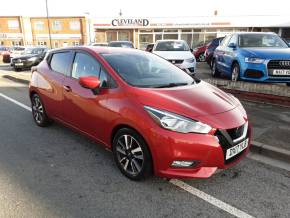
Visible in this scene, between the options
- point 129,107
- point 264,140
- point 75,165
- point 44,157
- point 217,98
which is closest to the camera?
point 129,107

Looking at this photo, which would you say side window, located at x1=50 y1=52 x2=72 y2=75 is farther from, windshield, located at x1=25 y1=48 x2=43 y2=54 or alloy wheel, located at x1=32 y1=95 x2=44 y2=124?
windshield, located at x1=25 y1=48 x2=43 y2=54

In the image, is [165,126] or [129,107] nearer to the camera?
[165,126]

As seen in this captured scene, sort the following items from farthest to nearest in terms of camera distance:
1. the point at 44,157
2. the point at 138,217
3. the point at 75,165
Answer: the point at 44,157, the point at 75,165, the point at 138,217

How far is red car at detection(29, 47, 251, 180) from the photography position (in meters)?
3.15

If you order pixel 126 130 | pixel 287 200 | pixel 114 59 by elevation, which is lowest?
pixel 287 200

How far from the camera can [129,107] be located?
344 cm

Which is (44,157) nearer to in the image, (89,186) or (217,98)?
(89,186)

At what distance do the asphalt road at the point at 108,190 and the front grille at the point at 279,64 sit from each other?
403cm

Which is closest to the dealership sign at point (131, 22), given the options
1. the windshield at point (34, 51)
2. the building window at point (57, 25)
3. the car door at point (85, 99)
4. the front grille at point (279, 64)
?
the windshield at point (34, 51)

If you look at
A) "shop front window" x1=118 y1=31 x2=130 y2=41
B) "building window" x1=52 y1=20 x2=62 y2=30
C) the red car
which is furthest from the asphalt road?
"building window" x1=52 y1=20 x2=62 y2=30

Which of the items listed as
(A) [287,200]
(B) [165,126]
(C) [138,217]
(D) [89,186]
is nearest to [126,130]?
(B) [165,126]

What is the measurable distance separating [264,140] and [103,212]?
2.95 m

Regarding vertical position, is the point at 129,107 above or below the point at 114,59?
below

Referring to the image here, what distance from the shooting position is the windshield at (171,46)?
12359mm
